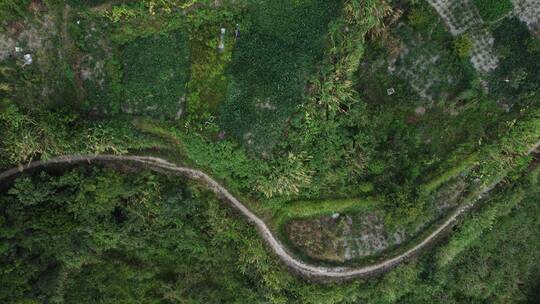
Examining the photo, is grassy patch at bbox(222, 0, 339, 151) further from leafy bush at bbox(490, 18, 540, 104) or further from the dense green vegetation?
leafy bush at bbox(490, 18, 540, 104)

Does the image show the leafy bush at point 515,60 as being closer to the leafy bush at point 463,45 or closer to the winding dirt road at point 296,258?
the leafy bush at point 463,45

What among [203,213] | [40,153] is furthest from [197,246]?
[40,153]

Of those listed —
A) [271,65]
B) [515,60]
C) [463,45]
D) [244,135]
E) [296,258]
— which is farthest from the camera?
[296,258]

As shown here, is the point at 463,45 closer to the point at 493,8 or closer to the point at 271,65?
the point at 493,8

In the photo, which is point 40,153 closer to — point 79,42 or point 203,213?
point 79,42

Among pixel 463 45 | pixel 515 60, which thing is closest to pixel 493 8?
pixel 463 45

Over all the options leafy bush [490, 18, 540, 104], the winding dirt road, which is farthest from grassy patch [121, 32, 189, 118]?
leafy bush [490, 18, 540, 104]
